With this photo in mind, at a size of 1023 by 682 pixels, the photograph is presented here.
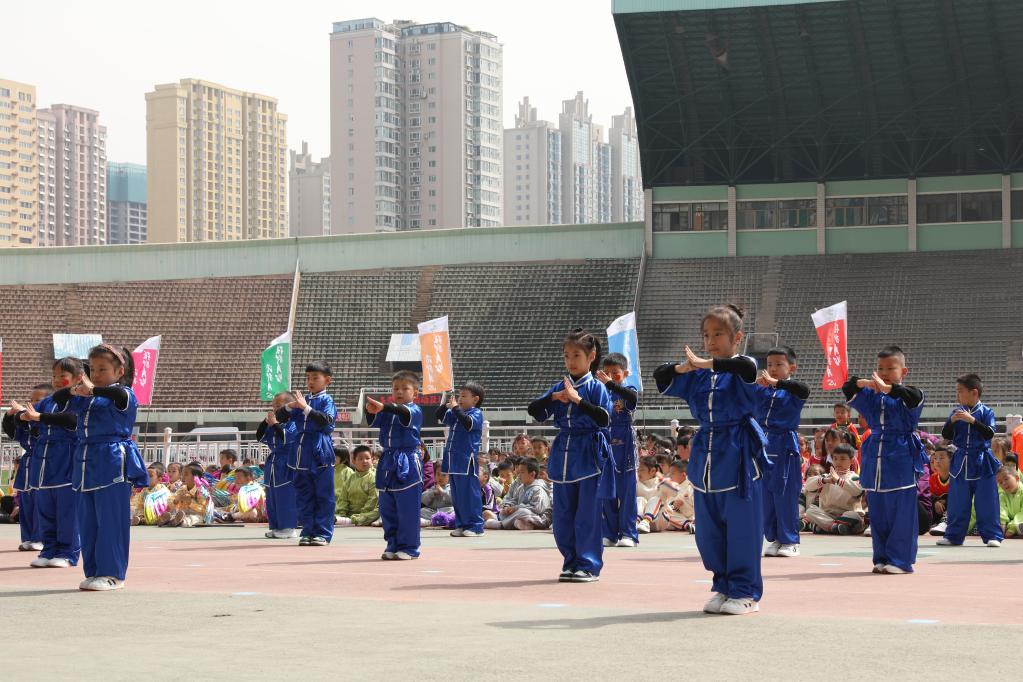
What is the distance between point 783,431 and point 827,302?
99.7 ft

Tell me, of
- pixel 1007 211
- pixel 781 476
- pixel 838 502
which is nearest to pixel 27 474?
pixel 781 476

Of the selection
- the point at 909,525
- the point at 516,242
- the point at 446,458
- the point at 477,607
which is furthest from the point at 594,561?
the point at 516,242

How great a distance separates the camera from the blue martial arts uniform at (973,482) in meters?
13.9

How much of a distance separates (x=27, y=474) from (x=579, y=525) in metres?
6.61

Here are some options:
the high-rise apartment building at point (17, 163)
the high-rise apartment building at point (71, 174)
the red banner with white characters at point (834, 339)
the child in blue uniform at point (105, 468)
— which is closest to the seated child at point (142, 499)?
the child in blue uniform at point (105, 468)

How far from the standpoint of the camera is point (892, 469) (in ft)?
36.1

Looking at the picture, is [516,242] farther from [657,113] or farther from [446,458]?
[446,458]

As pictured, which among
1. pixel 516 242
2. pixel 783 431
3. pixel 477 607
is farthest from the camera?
pixel 516 242

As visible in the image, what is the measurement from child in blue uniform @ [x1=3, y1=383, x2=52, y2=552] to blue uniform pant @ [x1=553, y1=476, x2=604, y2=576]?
516 cm

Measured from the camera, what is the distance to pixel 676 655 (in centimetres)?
643

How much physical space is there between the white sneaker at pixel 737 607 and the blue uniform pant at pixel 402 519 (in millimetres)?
4734

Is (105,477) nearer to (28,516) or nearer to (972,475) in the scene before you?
(28,516)

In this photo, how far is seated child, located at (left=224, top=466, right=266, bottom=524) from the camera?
19000 millimetres

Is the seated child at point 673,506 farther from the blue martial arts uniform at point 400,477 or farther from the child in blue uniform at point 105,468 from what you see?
the child in blue uniform at point 105,468
